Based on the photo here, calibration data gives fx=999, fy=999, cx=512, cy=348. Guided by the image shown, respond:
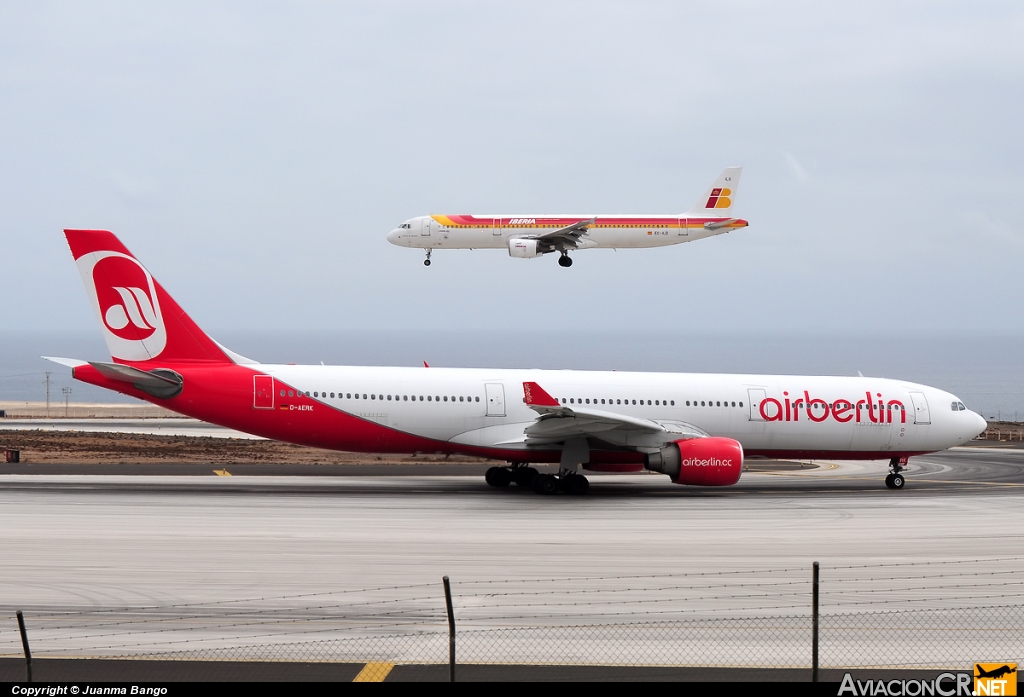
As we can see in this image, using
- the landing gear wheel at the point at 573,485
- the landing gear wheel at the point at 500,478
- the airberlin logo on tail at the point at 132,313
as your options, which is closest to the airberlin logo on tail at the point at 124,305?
the airberlin logo on tail at the point at 132,313

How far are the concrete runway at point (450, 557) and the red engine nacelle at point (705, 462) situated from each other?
662 mm

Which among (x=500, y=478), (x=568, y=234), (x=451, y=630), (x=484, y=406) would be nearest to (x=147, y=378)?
(x=484, y=406)

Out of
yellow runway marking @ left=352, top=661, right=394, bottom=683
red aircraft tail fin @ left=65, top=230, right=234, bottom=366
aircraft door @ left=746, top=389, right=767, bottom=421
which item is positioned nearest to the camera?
yellow runway marking @ left=352, top=661, right=394, bottom=683

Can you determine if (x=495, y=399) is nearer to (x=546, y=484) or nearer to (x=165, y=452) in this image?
(x=546, y=484)

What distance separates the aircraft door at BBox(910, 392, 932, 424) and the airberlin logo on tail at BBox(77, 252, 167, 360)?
69.3 ft

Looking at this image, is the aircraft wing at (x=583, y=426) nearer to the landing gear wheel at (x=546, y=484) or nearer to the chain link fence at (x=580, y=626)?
the landing gear wheel at (x=546, y=484)

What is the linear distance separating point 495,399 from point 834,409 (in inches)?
384

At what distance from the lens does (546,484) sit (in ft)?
84.9

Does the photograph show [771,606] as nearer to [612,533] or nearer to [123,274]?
[612,533]

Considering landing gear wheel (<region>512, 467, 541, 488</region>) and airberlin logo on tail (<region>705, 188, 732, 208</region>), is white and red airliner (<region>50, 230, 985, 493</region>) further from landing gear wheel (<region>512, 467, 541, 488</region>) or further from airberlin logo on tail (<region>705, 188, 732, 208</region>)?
airberlin logo on tail (<region>705, 188, 732, 208</region>)

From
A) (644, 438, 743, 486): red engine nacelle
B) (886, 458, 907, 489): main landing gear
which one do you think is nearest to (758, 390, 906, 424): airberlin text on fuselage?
(886, 458, 907, 489): main landing gear

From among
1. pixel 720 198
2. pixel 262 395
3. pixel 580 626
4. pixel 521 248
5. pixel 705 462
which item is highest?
pixel 720 198

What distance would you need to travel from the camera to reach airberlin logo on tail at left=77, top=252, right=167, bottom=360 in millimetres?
25672

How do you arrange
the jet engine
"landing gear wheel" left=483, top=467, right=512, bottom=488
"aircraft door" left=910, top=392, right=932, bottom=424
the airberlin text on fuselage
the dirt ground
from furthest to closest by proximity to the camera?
the dirt ground, the jet engine, "aircraft door" left=910, top=392, right=932, bottom=424, the airberlin text on fuselage, "landing gear wheel" left=483, top=467, right=512, bottom=488
